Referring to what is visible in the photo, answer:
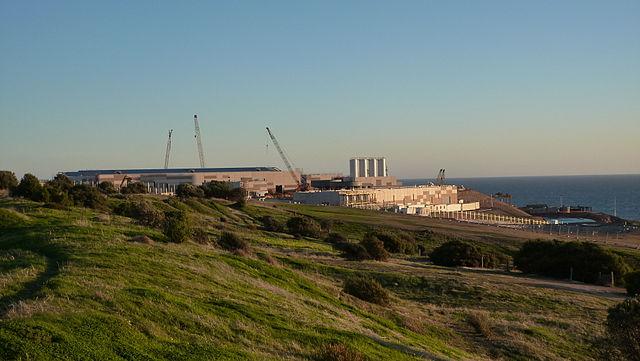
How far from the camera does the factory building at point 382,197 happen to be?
443ft

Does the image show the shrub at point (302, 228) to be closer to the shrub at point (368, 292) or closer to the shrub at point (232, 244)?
the shrub at point (232, 244)

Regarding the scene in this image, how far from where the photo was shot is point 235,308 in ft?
57.0

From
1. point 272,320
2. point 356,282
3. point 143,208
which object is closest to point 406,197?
point 143,208

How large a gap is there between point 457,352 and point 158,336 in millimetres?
11578

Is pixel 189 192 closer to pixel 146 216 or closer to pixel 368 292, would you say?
pixel 146 216

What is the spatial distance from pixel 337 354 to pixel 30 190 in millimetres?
46013

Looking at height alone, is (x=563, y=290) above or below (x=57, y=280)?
below

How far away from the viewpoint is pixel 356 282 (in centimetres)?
2905

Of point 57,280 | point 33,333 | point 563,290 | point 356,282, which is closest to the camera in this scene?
point 33,333

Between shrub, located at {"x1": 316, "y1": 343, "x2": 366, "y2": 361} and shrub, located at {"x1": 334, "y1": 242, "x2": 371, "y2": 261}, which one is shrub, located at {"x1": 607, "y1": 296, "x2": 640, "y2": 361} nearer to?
shrub, located at {"x1": 316, "y1": 343, "x2": 366, "y2": 361}

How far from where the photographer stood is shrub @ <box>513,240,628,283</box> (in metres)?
45.8

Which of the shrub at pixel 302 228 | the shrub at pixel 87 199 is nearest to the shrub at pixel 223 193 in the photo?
the shrub at pixel 302 228

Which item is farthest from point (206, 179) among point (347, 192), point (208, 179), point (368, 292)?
point (368, 292)

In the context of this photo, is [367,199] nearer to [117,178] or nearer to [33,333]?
[117,178]
